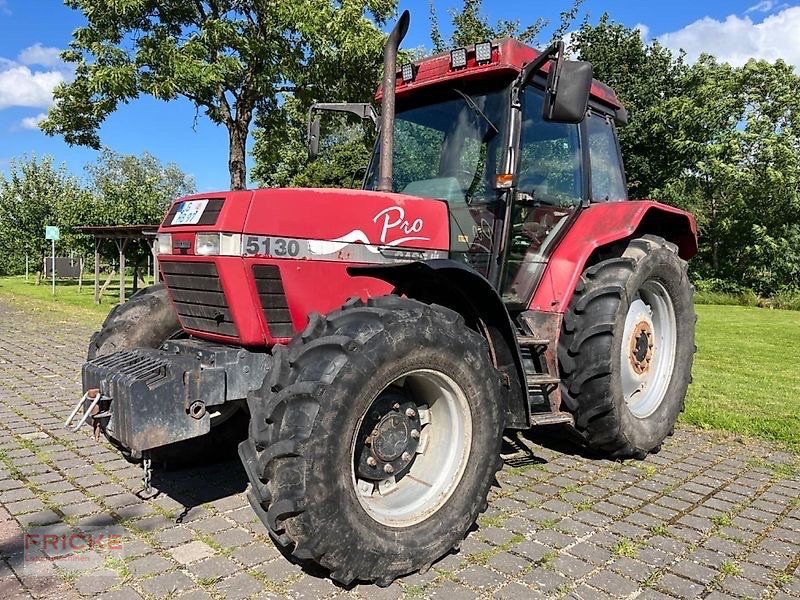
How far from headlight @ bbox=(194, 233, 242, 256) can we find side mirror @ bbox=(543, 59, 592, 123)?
1.82 meters

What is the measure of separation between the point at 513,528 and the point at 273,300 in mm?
1710

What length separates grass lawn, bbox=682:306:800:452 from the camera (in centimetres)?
549

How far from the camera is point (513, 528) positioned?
3.37 meters

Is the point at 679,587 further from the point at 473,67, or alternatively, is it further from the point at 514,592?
the point at 473,67

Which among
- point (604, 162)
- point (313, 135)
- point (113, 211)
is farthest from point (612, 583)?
point (113, 211)

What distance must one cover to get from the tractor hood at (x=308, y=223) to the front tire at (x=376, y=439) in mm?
442

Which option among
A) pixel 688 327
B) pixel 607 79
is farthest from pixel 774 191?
pixel 688 327

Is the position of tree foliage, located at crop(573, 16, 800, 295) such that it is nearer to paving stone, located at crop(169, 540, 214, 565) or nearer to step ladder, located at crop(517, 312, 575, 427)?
step ladder, located at crop(517, 312, 575, 427)

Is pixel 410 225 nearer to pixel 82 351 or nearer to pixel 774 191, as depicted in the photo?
pixel 82 351

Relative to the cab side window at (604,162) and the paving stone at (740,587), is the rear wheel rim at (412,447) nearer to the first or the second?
the paving stone at (740,587)

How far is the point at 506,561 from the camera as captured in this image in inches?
118

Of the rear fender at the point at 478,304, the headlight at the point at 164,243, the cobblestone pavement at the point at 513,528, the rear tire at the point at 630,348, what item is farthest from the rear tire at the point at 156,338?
the rear tire at the point at 630,348

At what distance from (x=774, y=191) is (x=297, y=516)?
24543 millimetres

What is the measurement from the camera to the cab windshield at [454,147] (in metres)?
3.89
